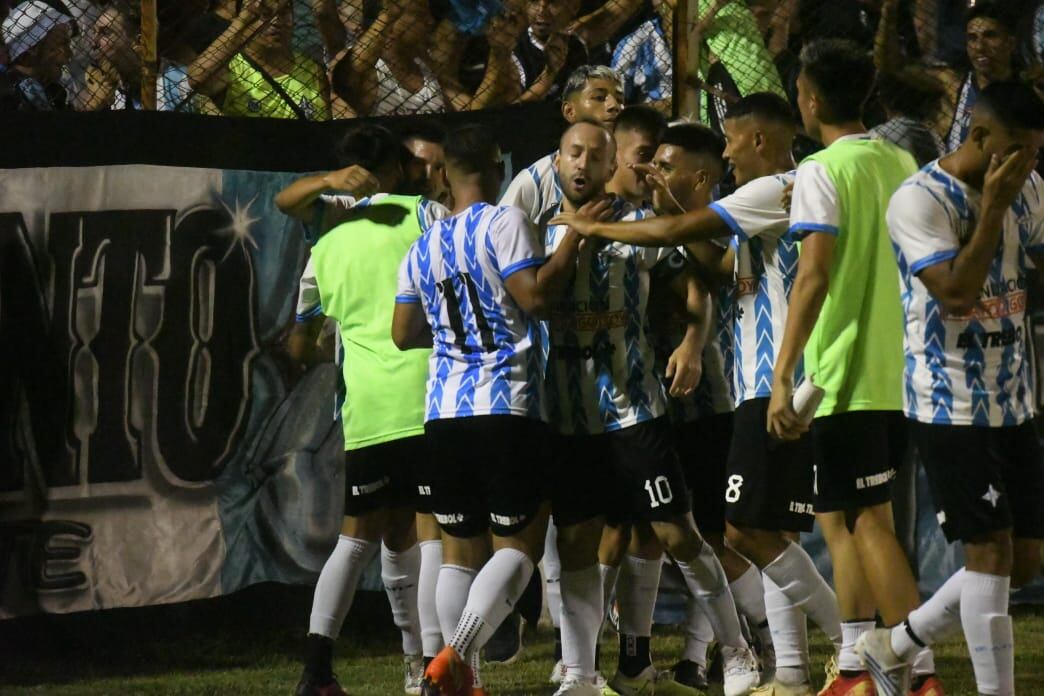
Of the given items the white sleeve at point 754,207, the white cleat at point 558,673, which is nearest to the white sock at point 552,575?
the white cleat at point 558,673

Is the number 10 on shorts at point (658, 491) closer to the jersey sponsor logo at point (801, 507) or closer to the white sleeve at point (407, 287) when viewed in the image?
the jersey sponsor logo at point (801, 507)

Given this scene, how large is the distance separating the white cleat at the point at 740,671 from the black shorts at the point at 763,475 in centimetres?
68

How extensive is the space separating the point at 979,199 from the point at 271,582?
4436mm

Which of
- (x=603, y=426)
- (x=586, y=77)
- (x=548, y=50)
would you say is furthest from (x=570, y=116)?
(x=603, y=426)

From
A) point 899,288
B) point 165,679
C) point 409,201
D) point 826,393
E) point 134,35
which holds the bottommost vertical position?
point 165,679

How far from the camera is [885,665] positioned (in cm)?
548

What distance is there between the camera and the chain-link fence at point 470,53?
817 cm

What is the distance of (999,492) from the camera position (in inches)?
199

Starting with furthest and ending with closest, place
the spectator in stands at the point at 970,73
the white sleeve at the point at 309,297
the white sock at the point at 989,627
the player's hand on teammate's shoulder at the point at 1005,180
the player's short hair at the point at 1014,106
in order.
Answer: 1. the spectator in stands at the point at 970,73
2. the white sleeve at the point at 309,297
3. the white sock at the point at 989,627
4. the player's short hair at the point at 1014,106
5. the player's hand on teammate's shoulder at the point at 1005,180

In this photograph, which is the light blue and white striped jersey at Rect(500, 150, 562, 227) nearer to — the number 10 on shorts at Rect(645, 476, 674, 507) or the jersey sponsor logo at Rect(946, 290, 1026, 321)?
the number 10 on shorts at Rect(645, 476, 674, 507)

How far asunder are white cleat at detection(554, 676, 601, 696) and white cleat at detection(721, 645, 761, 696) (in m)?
0.64

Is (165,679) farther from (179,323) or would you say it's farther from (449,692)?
(449,692)

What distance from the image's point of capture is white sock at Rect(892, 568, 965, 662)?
5230 mm

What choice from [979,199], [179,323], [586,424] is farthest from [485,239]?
[179,323]
